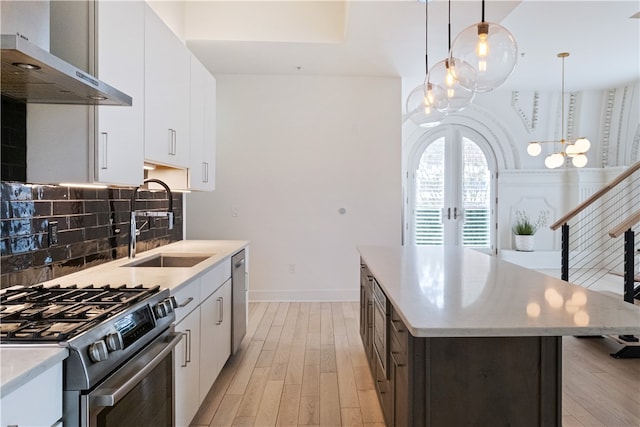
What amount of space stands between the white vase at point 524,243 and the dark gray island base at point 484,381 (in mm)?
6141

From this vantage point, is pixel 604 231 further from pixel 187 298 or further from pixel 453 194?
pixel 187 298

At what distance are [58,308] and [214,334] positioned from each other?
129 cm

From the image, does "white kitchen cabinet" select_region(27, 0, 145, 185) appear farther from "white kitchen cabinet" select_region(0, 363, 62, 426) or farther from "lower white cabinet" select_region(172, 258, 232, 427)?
"white kitchen cabinet" select_region(0, 363, 62, 426)

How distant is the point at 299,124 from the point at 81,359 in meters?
4.43

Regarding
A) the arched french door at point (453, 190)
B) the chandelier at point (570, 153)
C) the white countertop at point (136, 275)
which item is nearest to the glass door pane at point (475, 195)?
the arched french door at point (453, 190)

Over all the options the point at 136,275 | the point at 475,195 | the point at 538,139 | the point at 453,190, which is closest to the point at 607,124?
the point at 538,139

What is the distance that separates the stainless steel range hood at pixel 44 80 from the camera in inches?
49.5

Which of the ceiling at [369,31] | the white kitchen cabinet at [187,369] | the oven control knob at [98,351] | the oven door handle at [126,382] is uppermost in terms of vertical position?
the ceiling at [369,31]

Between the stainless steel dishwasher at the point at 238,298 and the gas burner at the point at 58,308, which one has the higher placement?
the gas burner at the point at 58,308

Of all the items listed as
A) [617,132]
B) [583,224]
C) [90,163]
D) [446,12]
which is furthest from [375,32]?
[583,224]

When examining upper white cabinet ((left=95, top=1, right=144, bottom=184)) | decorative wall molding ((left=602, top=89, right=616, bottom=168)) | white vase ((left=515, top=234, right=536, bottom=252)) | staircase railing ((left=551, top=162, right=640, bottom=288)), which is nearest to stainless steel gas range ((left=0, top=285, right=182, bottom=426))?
upper white cabinet ((left=95, top=1, right=144, bottom=184))

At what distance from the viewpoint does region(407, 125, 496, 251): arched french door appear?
7285 millimetres

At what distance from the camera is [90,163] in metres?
1.88

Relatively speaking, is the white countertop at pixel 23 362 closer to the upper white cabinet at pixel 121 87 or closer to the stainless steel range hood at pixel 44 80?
the stainless steel range hood at pixel 44 80
